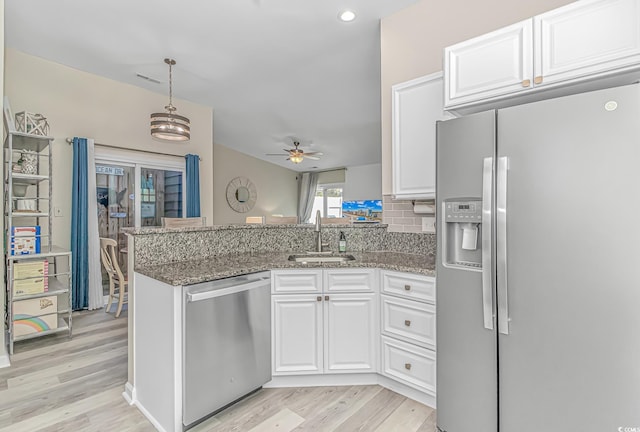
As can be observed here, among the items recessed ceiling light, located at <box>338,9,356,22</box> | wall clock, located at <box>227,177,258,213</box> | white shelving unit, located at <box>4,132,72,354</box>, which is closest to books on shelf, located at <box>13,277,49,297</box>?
white shelving unit, located at <box>4,132,72,354</box>

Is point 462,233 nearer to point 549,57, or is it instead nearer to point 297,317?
A: point 549,57

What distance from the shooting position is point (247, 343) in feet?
6.63

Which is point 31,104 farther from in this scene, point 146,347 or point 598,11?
point 598,11

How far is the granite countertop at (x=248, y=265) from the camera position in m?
1.81

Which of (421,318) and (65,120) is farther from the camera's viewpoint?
(65,120)

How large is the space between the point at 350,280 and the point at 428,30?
2.14 m

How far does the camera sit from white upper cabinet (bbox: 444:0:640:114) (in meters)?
1.41

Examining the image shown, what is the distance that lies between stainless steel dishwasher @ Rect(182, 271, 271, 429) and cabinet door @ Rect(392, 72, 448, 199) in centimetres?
121

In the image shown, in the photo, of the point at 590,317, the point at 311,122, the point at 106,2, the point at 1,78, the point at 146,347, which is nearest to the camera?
the point at 590,317

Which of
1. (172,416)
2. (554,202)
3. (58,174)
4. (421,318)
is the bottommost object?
(172,416)

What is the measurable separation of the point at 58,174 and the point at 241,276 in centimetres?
354

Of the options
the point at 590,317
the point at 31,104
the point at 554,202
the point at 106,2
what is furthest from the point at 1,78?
the point at 590,317

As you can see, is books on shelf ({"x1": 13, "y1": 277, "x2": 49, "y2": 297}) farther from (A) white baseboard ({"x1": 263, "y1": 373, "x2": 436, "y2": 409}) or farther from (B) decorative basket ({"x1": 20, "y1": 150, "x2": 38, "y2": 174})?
Answer: (A) white baseboard ({"x1": 263, "y1": 373, "x2": 436, "y2": 409})

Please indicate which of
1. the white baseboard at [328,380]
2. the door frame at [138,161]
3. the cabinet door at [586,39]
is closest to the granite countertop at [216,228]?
the white baseboard at [328,380]
